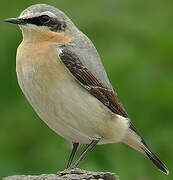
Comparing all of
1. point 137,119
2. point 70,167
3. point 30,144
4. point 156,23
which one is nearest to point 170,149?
point 137,119

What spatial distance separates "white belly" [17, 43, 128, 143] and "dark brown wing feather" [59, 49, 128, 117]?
71 mm

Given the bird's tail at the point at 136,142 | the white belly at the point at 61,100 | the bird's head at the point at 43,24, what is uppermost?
the bird's head at the point at 43,24

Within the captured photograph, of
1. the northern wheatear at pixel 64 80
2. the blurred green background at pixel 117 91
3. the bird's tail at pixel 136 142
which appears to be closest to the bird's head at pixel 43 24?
the northern wheatear at pixel 64 80

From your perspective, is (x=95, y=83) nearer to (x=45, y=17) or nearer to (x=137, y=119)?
(x=45, y=17)

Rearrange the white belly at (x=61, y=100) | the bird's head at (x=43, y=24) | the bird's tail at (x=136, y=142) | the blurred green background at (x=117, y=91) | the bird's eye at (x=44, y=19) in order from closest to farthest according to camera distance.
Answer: the white belly at (x=61, y=100) → the bird's head at (x=43, y=24) → the bird's eye at (x=44, y=19) → the bird's tail at (x=136, y=142) → the blurred green background at (x=117, y=91)

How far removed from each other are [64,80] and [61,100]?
269 mm

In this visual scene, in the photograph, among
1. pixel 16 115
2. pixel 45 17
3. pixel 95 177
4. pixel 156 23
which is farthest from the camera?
pixel 156 23

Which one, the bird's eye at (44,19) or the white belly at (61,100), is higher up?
the bird's eye at (44,19)

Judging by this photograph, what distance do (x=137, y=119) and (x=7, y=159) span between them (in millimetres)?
2396

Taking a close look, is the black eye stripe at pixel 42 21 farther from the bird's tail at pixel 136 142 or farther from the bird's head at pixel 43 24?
the bird's tail at pixel 136 142

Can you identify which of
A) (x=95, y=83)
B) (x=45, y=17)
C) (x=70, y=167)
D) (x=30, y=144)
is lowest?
(x=30, y=144)

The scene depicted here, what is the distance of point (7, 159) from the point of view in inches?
659

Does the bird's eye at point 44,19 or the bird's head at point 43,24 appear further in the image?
the bird's eye at point 44,19

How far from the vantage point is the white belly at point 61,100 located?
44.3ft
